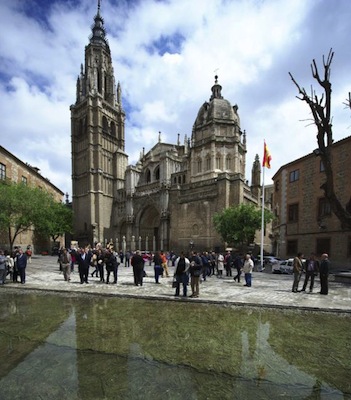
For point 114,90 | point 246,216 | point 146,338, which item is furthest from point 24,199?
point 114,90

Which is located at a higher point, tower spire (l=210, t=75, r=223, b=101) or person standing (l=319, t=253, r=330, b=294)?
tower spire (l=210, t=75, r=223, b=101)

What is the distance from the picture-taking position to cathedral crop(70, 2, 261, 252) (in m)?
36.6

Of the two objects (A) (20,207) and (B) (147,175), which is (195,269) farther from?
(B) (147,175)

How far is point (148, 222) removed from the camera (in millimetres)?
47688

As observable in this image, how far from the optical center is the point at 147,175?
172ft

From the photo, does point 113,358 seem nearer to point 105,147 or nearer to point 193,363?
point 193,363

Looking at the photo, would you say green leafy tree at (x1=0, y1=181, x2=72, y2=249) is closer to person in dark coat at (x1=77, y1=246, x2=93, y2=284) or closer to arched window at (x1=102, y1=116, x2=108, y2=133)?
person in dark coat at (x1=77, y1=246, x2=93, y2=284)

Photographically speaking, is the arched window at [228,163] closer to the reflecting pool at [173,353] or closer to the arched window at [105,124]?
the arched window at [105,124]

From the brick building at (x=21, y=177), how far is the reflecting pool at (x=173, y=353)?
24.8 metres

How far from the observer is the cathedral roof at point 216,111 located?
1655 inches

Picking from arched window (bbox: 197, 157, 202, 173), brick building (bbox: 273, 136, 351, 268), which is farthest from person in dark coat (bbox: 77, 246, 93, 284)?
arched window (bbox: 197, 157, 202, 173)

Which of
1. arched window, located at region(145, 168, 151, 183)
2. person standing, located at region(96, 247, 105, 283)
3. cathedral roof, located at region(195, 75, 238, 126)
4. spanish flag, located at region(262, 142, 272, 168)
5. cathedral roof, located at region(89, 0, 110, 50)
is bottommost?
person standing, located at region(96, 247, 105, 283)

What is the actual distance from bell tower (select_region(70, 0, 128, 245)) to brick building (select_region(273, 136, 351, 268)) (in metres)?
34.1

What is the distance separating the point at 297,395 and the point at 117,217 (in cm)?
4940
